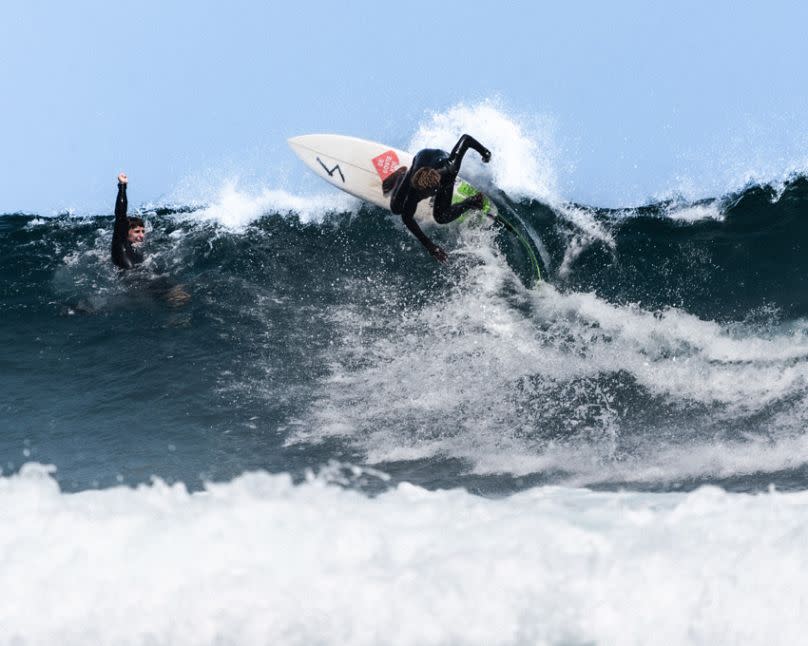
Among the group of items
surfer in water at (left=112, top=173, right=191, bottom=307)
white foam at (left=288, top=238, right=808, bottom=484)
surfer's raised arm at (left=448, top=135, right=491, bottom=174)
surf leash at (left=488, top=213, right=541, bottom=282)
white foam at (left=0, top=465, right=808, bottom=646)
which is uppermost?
surfer's raised arm at (left=448, top=135, right=491, bottom=174)

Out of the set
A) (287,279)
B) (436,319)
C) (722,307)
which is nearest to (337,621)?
(436,319)

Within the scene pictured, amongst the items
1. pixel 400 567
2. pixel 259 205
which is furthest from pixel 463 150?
pixel 400 567

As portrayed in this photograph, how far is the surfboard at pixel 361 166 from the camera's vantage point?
9.70 meters

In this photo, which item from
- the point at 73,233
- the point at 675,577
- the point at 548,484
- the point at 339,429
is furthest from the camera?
the point at 73,233

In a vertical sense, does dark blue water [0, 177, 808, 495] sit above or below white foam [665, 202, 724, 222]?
below

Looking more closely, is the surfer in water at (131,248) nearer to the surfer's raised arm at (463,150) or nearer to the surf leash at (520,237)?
the surfer's raised arm at (463,150)

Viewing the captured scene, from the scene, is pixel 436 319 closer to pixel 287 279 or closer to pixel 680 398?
pixel 287 279

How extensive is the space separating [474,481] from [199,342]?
A: 2.98 m

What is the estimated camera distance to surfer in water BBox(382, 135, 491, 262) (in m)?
8.69

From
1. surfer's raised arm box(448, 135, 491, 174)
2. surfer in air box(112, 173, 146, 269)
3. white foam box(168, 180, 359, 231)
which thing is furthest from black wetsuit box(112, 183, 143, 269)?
surfer's raised arm box(448, 135, 491, 174)

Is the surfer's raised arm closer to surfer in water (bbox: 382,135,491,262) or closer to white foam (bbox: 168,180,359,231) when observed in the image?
surfer in water (bbox: 382,135,491,262)

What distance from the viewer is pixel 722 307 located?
8.96 metres

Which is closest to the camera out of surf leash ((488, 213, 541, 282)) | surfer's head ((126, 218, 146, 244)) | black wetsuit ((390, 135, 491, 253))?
black wetsuit ((390, 135, 491, 253))

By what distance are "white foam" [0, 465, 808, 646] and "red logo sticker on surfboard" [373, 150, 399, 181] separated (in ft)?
10.5
